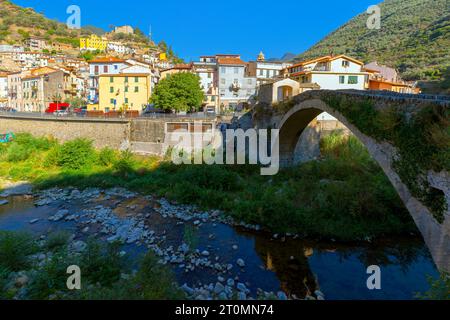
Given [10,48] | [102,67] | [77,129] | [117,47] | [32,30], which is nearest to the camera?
[77,129]

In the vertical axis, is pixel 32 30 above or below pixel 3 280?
above

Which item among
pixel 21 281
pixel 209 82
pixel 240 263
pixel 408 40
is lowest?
pixel 240 263

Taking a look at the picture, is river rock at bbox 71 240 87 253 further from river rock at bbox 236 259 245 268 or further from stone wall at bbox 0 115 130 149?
stone wall at bbox 0 115 130 149

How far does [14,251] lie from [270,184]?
12.3 m

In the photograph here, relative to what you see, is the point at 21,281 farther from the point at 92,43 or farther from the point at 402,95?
the point at 92,43

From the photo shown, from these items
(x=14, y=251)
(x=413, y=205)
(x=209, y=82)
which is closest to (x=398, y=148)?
(x=413, y=205)

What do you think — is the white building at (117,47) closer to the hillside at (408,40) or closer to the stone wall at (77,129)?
the hillside at (408,40)

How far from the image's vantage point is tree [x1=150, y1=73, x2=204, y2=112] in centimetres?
2728

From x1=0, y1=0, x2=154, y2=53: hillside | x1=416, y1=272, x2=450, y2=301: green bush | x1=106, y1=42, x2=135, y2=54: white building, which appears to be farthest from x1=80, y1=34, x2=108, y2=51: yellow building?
x1=416, y1=272, x2=450, y2=301: green bush

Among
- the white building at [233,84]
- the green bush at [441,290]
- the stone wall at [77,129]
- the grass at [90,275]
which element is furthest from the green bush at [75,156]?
the green bush at [441,290]

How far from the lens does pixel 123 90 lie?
29.8m

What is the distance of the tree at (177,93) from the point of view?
27281mm

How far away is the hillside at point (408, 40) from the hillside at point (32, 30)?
206 feet
